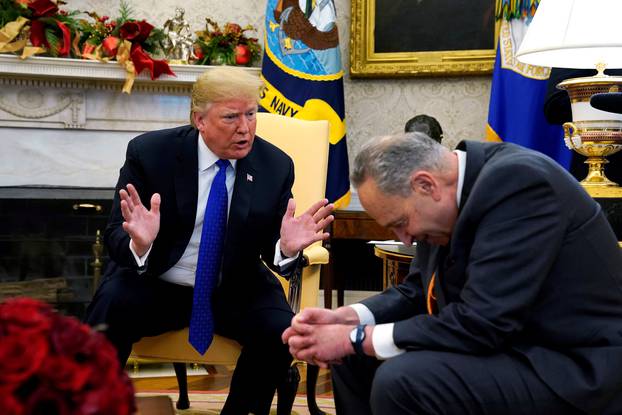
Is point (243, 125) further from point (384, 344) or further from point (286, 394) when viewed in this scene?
point (384, 344)

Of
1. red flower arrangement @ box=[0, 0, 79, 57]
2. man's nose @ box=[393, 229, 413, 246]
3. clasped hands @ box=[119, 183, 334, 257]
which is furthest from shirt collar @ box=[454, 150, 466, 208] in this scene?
red flower arrangement @ box=[0, 0, 79, 57]

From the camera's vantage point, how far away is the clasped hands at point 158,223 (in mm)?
2275

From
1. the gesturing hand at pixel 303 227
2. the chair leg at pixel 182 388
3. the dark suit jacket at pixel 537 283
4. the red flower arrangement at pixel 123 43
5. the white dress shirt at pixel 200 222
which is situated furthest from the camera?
the red flower arrangement at pixel 123 43

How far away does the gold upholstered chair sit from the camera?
2477 mm

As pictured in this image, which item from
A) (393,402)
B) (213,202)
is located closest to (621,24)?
(213,202)

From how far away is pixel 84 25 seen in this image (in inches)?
178

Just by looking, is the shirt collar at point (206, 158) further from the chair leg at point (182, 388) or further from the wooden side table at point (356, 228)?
the wooden side table at point (356, 228)

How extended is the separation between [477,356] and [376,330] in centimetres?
23

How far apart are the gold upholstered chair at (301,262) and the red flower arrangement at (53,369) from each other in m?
1.52

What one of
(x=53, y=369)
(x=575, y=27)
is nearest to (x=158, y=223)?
(x=53, y=369)

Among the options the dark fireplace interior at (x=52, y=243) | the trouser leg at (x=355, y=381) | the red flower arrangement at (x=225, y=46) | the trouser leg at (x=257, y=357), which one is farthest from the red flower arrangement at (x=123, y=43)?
the trouser leg at (x=355, y=381)

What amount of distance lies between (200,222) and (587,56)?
70.4 inches

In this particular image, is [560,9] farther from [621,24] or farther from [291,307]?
[291,307]

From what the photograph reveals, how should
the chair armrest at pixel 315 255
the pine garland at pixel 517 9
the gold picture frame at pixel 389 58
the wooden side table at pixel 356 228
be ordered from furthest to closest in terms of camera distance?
the gold picture frame at pixel 389 58 < the pine garland at pixel 517 9 < the wooden side table at pixel 356 228 < the chair armrest at pixel 315 255
